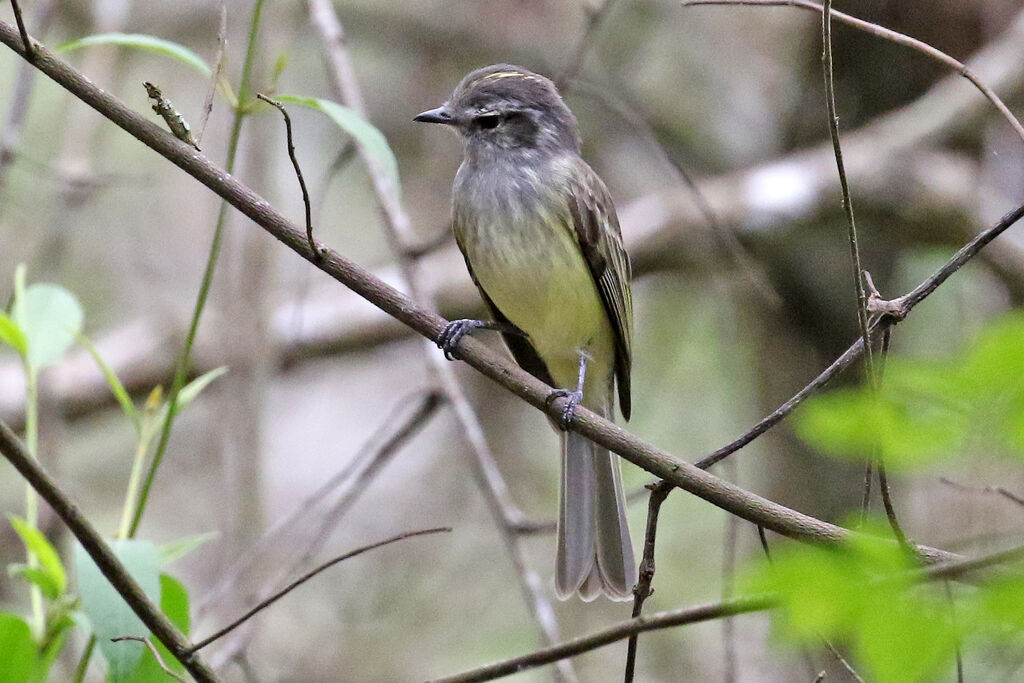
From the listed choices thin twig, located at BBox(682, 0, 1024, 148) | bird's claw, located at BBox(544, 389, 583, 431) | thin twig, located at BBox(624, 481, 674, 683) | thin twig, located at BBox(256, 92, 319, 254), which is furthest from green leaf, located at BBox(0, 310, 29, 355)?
thin twig, located at BBox(682, 0, 1024, 148)

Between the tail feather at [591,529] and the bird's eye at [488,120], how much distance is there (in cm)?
102

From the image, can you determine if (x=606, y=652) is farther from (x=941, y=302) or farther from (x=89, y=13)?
(x=89, y=13)

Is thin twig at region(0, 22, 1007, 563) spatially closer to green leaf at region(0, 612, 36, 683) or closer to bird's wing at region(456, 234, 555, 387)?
green leaf at region(0, 612, 36, 683)

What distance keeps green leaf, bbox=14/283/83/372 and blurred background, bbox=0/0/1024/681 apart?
140 centimetres

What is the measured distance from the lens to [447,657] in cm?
591

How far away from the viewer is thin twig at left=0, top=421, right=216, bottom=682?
1745mm

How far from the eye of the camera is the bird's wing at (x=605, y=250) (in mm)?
3438

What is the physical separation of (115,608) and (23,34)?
93cm

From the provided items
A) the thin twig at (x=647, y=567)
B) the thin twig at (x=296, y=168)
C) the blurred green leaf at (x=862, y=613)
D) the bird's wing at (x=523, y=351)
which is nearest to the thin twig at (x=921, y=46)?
the thin twig at (x=296, y=168)

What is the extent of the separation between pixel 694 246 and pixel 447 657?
2478mm

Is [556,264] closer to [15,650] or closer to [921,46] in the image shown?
[921,46]

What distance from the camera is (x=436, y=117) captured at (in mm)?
3535

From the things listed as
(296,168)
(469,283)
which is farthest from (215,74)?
(469,283)

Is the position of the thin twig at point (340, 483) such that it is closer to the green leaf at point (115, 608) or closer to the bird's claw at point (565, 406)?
the bird's claw at point (565, 406)
